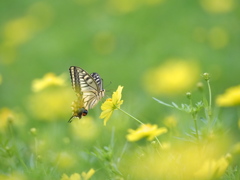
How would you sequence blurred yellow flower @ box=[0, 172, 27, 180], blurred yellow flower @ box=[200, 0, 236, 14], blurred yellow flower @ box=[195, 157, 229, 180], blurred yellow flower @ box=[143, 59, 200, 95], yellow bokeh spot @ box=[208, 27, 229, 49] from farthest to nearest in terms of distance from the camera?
blurred yellow flower @ box=[200, 0, 236, 14], yellow bokeh spot @ box=[208, 27, 229, 49], blurred yellow flower @ box=[143, 59, 200, 95], blurred yellow flower @ box=[0, 172, 27, 180], blurred yellow flower @ box=[195, 157, 229, 180]

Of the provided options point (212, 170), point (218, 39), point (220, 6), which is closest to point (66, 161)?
point (212, 170)

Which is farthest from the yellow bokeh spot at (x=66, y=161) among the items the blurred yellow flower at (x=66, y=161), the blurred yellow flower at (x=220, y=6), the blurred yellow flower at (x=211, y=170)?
the blurred yellow flower at (x=220, y=6)

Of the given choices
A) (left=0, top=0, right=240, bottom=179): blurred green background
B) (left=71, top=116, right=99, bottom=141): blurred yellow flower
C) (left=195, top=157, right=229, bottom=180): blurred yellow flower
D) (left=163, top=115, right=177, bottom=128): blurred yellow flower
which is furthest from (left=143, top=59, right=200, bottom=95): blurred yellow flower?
(left=195, top=157, right=229, bottom=180): blurred yellow flower

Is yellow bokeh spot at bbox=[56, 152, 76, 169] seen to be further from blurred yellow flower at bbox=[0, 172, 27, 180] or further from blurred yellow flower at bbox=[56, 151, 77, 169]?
blurred yellow flower at bbox=[0, 172, 27, 180]

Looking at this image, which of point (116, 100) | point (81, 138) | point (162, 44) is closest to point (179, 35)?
point (162, 44)

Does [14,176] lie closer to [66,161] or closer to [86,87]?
[66,161]

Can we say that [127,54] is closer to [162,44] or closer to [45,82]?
[162,44]

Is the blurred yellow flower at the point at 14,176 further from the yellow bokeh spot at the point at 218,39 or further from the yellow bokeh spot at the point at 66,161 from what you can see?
the yellow bokeh spot at the point at 218,39
